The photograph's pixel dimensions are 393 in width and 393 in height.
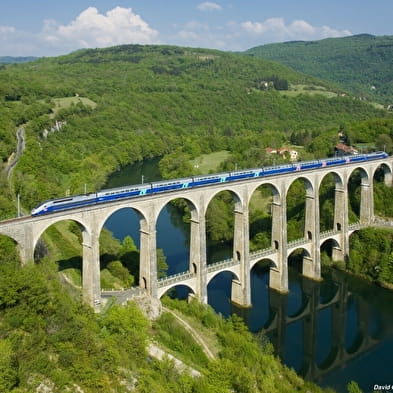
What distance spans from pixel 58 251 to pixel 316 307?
31.8 meters

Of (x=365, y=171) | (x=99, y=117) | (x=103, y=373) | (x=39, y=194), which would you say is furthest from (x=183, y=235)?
(x=99, y=117)

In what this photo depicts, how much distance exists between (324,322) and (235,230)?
1518 cm

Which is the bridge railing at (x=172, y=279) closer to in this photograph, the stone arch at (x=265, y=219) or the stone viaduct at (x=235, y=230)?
the stone viaduct at (x=235, y=230)

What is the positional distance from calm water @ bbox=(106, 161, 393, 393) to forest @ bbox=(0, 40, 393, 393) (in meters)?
4.02

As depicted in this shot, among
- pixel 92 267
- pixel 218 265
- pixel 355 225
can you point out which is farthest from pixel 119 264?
pixel 355 225

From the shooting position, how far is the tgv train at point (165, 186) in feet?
133

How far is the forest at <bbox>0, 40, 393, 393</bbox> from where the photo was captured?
29516mm

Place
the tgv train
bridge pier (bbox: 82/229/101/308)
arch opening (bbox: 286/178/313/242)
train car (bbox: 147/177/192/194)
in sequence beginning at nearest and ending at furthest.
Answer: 1. the tgv train
2. bridge pier (bbox: 82/229/101/308)
3. train car (bbox: 147/177/192/194)
4. arch opening (bbox: 286/178/313/242)

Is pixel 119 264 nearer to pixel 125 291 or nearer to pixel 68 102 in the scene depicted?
pixel 125 291

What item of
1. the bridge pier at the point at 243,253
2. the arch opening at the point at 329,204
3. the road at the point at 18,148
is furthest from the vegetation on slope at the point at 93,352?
the road at the point at 18,148

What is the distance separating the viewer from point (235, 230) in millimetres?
55156

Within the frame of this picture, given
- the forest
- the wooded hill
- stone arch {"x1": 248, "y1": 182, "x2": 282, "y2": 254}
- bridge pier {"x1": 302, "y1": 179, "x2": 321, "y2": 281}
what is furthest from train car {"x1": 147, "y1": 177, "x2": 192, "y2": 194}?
bridge pier {"x1": 302, "y1": 179, "x2": 321, "y2": 281}

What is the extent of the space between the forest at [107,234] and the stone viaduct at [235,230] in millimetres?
2138

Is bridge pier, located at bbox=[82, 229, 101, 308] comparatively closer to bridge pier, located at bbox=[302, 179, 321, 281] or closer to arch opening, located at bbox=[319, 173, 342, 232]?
bridge pier, located at bbox=[302, 179, 321, 281]
